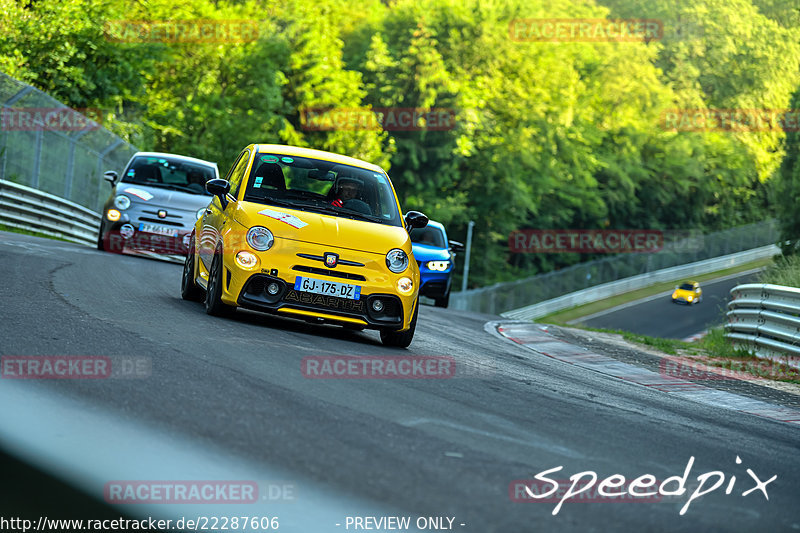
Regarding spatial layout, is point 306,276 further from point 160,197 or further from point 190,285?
point 160,197

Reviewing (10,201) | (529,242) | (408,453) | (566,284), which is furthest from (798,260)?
(529,242)

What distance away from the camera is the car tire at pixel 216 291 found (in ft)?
30.9

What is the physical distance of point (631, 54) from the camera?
214 feet

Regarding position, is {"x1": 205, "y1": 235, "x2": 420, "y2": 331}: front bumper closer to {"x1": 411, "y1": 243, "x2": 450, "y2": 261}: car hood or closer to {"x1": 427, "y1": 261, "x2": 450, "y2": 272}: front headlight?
{"x1": 411, "y1": 243, "x2": 450, "y2": 261}: car hood

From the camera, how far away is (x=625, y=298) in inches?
2274
